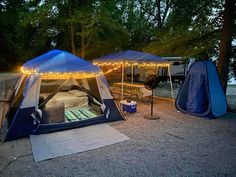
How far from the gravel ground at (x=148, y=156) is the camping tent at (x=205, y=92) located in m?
0.96

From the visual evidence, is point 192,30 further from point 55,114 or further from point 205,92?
point 55,114

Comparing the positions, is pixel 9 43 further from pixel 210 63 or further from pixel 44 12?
pixel 210 63

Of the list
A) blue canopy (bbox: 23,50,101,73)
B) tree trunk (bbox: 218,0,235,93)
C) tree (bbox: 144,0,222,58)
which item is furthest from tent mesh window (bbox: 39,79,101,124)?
tree trunk (bbox: 218,0,235,93)

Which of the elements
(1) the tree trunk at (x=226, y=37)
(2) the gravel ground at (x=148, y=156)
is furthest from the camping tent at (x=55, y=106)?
(1) the tree trunk at (x=226, y=37)

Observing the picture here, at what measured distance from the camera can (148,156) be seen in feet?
12.8

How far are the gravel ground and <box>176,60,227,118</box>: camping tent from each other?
961 millimetres

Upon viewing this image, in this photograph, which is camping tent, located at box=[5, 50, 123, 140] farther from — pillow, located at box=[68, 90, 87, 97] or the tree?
the tree

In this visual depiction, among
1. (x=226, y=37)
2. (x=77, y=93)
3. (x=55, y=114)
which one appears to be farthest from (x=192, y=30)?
(x=55, y=114)

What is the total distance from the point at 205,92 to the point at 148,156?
11.6ft

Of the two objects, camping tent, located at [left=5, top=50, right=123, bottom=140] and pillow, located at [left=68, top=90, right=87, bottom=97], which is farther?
pillow, located at [left=68, top=90, right=87, bottom=97]

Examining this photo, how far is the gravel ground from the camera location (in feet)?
→ 11.1

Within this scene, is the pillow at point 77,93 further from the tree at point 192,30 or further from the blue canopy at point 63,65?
the tree at point 192,30

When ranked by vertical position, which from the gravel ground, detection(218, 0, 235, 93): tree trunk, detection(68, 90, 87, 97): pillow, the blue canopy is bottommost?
the gravel ground

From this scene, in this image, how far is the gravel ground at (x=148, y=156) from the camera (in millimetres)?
3371
